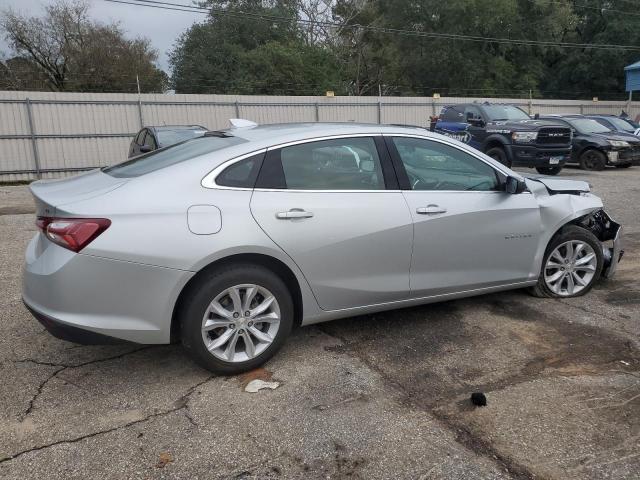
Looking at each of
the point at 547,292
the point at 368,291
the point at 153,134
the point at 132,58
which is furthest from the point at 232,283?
the point at 132,58

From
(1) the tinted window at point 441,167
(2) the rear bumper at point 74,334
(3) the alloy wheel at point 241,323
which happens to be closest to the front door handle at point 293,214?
(3) the alloy wheel at point 241,323

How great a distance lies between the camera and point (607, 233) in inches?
215

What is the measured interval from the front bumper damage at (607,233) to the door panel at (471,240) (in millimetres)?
850

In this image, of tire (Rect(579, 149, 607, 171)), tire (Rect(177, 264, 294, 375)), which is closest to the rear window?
tire (Rect(177, 264, 294, 375))

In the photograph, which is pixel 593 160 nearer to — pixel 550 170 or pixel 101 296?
pixel 550 170

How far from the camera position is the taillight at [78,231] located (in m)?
3.14

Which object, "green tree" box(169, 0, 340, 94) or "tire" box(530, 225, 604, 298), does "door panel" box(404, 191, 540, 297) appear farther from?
"green tree" box(169, 0, 340, 94)

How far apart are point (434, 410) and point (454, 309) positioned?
1.73 meters

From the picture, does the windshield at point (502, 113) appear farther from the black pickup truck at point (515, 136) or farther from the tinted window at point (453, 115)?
the tinted window at point (453, 115)

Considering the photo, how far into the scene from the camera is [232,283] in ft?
11.2

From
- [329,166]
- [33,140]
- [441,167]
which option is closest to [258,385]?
[329,166]

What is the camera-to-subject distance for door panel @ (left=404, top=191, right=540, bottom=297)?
4105 mm

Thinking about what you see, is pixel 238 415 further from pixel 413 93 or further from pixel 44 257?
pixel 413 93

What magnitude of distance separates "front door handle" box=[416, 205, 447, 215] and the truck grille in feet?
33.8
